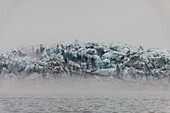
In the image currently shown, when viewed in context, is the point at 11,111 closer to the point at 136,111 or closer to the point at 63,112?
the point at 63,112

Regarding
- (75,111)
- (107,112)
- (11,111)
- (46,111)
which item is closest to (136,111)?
(107,112)

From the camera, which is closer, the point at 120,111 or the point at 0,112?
the point at 0,112

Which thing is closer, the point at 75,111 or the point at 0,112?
the point at 0,112

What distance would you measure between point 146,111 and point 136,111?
2290 mm

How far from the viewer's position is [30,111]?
65.4 meters

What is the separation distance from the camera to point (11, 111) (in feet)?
215

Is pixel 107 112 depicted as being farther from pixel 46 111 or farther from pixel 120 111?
pixel 46 111

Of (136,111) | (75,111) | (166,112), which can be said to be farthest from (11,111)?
(166,112)

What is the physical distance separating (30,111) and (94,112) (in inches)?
524

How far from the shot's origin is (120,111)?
68562 mm

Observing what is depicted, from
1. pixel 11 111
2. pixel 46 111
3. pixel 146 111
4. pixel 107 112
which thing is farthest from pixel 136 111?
pixel 11 111

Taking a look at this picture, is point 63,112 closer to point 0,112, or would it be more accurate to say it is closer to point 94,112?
point 94,112

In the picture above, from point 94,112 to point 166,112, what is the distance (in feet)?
50.4

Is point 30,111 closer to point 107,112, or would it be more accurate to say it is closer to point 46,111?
point 46,111
